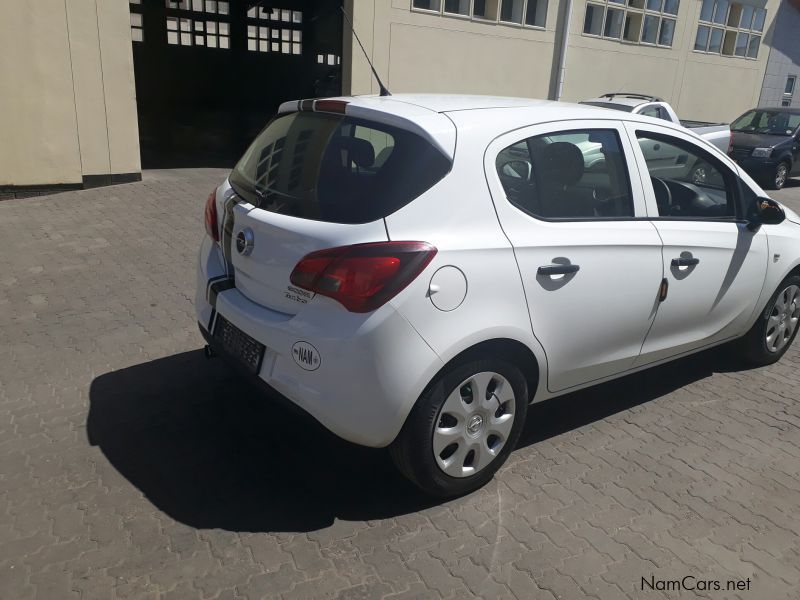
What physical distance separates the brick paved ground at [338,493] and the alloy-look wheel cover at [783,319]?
254 millimetres

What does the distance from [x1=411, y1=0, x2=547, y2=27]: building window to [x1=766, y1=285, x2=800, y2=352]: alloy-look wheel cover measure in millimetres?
9368

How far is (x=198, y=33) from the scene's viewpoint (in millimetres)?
16719

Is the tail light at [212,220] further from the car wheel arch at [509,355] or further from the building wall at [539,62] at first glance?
the building wall at [539,62]

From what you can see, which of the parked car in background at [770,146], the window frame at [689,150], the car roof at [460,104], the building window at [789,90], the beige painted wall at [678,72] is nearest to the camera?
the car roof at [460,104]

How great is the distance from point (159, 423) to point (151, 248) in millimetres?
3582

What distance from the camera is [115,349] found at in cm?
455

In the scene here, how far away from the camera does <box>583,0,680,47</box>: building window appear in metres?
15.2

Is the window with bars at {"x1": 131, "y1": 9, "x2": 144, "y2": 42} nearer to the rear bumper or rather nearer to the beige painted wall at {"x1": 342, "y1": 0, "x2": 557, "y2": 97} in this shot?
the beige painted wall at {"x1": 342, "y1": 0, "x2": 557, "y2": 97}

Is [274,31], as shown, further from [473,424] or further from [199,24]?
[473,424]

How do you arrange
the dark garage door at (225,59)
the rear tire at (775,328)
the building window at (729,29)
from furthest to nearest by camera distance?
the building window at (729,29) < the dark garage door at (225,59) < the rear tire at (775,328)

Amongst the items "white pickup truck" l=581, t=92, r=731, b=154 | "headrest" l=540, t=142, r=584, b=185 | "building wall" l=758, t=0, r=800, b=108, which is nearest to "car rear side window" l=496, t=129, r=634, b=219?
"headrest" l=540, t=142, r=584, b=185

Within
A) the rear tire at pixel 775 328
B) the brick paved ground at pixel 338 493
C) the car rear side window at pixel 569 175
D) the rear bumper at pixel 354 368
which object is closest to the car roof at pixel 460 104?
the car rear side window at pixel 569 175

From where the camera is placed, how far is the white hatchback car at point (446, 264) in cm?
273

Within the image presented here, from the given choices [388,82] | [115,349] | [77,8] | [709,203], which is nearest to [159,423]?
[115,349]
